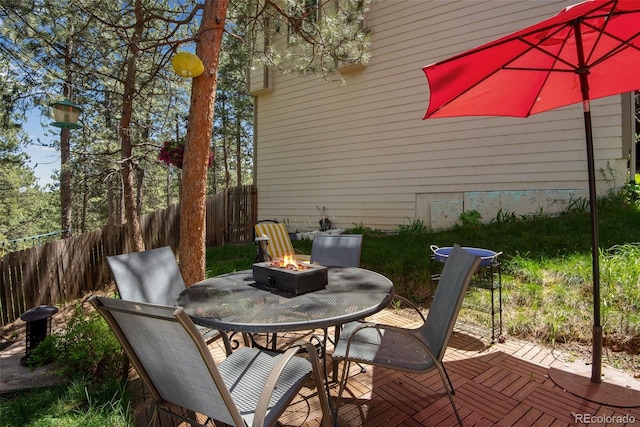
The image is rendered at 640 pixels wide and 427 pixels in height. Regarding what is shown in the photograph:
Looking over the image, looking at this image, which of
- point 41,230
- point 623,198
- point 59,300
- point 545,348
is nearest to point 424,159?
point 623,198

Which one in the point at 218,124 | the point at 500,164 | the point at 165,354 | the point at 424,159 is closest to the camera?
the point at 165,354

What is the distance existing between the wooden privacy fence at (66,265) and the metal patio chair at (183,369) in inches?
160

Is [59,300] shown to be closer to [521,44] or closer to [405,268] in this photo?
[405,268]

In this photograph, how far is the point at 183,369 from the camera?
46.7 inches

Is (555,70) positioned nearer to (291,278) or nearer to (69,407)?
(291,278)

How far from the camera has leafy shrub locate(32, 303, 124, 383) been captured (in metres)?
2.30

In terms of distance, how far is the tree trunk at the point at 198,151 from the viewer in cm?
331

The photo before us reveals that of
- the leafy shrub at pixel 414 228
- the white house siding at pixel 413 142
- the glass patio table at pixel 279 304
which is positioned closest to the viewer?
the glass patio table at pixel 279 304

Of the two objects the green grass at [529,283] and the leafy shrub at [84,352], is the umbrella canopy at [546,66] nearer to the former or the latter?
the green grass at [529,283]

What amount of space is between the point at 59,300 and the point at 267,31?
5020mm

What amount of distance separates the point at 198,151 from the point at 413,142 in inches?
179

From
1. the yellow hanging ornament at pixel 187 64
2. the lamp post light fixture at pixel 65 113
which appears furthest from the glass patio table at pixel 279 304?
the lamp post light fixture at pixel 65 113

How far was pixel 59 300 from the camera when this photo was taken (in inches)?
188

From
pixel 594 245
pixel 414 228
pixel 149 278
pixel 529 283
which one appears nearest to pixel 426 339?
pixel 594 245
